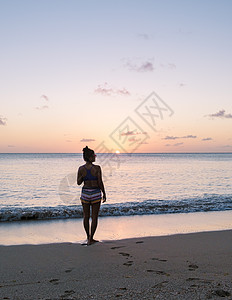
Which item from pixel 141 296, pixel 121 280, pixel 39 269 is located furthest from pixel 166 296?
pixel 39 269

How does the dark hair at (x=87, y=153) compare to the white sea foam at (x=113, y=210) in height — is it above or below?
above

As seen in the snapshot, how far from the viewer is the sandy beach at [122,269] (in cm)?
334

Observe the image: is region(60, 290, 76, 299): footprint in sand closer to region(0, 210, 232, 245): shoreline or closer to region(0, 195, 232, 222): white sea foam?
region(0, 210, 232, 245): shoreline

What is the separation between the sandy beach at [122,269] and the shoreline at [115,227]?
28.0 inches

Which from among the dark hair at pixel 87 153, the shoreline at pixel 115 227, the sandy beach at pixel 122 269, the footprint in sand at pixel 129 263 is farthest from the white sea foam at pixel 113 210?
the footprint in sand at pixel 129 263

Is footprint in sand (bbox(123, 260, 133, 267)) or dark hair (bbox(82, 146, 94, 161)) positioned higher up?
dark hair (bbox(82, 146, 94, 161))

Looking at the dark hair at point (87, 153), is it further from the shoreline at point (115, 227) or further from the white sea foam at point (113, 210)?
the white sea foam at point (113, 210)

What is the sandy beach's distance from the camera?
11.0ft

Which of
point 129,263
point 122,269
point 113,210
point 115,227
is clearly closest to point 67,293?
point 122,269

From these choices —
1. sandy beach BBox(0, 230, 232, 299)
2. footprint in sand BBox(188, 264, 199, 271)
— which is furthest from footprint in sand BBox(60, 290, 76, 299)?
footprint in sand BBox(188, 264, 199, 271)

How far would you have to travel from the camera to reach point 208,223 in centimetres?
849

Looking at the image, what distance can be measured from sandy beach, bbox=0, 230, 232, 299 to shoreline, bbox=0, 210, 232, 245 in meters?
0.71

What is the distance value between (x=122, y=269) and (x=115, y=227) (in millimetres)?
3737

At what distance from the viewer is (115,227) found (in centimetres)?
796
